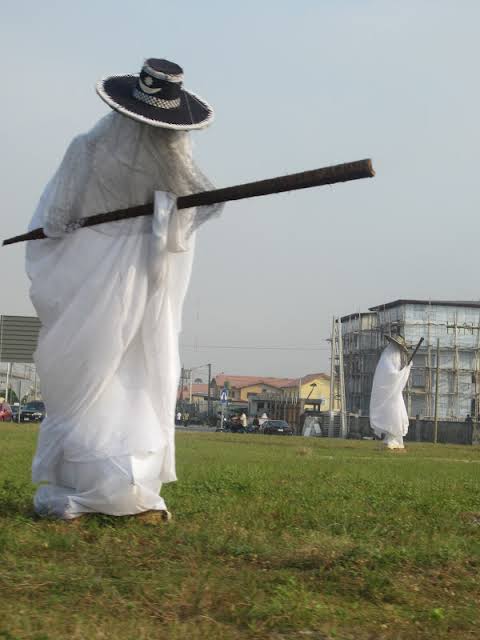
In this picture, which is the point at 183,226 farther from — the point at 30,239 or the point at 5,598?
the point at 5,598

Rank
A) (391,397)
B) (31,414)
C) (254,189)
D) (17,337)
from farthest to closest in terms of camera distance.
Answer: (31,414) < (17,337) < (391,397) < (254,189)

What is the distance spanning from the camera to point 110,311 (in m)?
7.52

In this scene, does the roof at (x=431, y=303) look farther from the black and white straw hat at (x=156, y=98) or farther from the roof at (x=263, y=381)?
the black and white straw hat at (x=156, y=98)

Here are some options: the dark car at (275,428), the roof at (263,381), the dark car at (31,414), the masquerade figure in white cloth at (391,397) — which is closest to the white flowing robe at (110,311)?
the masquerade figure in white cloth at (391,397)

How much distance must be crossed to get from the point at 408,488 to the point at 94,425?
5.74m

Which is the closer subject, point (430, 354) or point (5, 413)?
point (5, 413)

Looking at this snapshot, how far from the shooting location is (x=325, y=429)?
67438 mm

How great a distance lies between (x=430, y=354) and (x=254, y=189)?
265 feet

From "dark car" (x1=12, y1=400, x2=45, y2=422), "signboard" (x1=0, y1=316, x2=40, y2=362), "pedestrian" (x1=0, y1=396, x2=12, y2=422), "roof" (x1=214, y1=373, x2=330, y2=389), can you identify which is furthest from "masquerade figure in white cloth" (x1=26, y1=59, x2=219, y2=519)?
"roof" (x1=214, y1=373, x2=330, y2=389)

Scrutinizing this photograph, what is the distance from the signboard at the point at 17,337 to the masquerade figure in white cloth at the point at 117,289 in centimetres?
3684

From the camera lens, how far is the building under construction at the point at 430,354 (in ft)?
286

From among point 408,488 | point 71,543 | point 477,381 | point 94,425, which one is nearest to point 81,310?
point 94,425

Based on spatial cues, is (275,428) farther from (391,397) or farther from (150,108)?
(150,108)

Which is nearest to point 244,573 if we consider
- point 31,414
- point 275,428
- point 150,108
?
point 150,108
